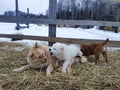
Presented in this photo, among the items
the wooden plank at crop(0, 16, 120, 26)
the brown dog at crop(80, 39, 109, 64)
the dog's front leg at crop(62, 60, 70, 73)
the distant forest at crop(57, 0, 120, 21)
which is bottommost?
the dog's front leg at crop(62, 60, 70, 73)

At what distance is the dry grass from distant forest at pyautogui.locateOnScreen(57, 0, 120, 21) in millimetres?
2498

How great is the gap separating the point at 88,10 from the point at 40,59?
11.3 feet

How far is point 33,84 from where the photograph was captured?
310cm

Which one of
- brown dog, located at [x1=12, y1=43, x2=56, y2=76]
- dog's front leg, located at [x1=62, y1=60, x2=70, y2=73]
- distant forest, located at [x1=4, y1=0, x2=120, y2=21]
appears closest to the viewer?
brown dog, located at [x1=12, y1=43, x2=56, y2=76]

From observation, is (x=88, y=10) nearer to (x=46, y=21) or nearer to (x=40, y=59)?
(x=46, y=21)

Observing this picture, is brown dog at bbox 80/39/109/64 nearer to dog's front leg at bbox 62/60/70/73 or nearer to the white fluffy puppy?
the white fluffy puppy

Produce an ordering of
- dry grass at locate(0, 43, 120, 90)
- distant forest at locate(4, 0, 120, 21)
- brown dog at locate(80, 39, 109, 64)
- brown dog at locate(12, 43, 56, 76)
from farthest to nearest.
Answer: distant forest at locate(4, 0, 120, 21) → brown dog at locate(80, 39, 109, 64) → brown dog at locate(12, 43, 56, 76) → dry grass at locate(0, 43, 120, 90)

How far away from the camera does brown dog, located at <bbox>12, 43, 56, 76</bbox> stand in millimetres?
3613

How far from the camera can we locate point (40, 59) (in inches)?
143

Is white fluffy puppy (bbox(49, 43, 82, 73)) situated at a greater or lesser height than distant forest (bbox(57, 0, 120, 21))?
lesser

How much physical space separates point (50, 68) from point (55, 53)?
0.24 metres

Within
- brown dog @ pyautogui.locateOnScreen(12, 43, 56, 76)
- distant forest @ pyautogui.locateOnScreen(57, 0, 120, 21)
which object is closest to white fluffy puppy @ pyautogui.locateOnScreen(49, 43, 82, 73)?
brown dog @ pyautogui.locateOnScreen(12, 43, 56, 76)

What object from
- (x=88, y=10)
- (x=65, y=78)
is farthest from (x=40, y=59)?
(x=88, y=10)

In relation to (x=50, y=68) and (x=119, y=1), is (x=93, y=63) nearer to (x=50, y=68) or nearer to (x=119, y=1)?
(x=50, y=68)
